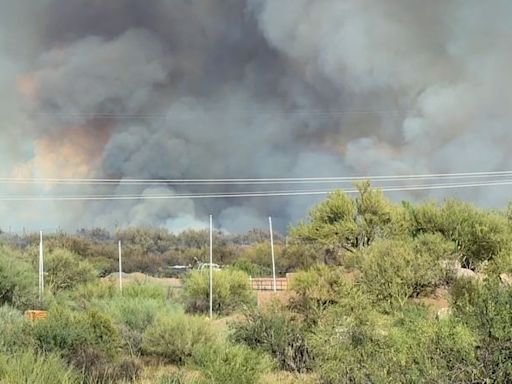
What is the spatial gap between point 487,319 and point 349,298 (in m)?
7.20

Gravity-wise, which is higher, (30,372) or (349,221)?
(349,221)

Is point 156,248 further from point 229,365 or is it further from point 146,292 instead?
point 229,365

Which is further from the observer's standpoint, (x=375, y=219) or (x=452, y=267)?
(x=375, y=219)

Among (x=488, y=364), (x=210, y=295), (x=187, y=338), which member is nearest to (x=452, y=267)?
(x=210, y=295)

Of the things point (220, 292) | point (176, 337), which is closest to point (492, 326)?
point (176, 337)

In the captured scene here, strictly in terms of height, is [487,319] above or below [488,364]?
above

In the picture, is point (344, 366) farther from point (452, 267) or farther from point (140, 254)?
point (140, 254)

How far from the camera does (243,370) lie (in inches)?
538

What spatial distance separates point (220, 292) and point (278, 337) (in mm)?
19201

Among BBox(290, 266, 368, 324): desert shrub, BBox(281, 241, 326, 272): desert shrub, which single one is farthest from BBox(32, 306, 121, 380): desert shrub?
BBox(281, 241, 326, 272): desert shrub

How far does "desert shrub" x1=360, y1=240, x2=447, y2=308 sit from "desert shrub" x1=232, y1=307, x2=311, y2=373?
4853 mm

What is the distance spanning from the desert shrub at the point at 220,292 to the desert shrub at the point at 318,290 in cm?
893

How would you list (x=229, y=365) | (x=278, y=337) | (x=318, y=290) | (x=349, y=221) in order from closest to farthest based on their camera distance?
(x=229, y=365) < (x=278, y=337) < (x=318, y=290) < (x=349, y=221)

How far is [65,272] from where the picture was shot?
46.4m
